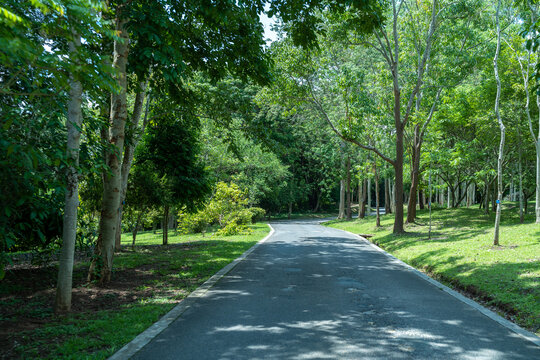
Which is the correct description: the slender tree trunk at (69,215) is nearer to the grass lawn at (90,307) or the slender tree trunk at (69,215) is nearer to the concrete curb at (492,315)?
the grass lawn at (90,307)

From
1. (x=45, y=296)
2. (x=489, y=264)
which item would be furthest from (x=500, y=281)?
(x=45, y=296)

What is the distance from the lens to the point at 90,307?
6672 mm

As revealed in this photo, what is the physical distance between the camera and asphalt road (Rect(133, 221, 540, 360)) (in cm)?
453

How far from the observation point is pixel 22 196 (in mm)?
4652

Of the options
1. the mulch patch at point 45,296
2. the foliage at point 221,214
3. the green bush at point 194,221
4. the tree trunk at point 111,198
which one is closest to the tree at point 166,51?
the tree trunk at point 111,198

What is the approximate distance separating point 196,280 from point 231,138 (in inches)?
250

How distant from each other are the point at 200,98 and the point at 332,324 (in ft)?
31.3

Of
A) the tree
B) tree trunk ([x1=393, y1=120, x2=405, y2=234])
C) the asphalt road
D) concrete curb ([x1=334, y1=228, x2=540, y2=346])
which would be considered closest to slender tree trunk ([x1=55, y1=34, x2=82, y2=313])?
the tree

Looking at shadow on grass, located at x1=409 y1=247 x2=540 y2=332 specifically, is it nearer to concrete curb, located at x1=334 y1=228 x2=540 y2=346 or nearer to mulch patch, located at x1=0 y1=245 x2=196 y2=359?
concrete curb, located at x1=334 y1=228 x2=540 y2=346

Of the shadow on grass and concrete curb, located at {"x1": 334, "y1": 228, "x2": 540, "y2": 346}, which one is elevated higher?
the shadow on grass

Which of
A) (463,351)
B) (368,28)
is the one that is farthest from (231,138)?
(463,351)

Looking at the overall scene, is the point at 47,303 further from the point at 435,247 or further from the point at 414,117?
the point at 414,117

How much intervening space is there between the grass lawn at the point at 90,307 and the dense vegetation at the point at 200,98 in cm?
58

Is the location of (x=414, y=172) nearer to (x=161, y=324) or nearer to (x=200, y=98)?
(x=200, y=98)
